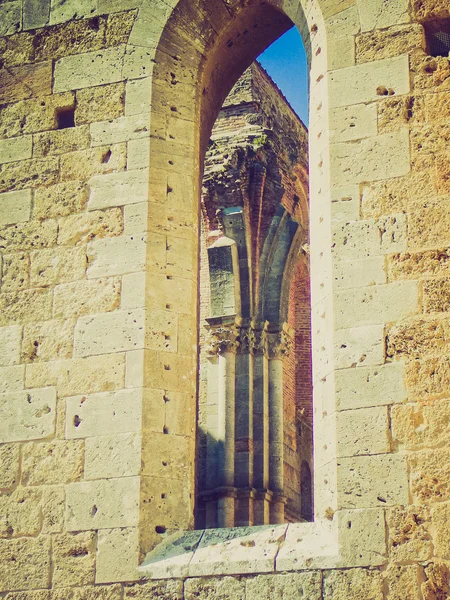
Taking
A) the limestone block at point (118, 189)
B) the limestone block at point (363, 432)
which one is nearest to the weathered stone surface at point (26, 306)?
the limestone block at point (118, 189)

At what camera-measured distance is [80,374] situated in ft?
21.4

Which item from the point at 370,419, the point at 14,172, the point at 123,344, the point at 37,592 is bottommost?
the point at 37,592

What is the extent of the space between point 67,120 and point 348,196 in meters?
2.04

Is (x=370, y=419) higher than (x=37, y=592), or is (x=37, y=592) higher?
(x=370, y=419)

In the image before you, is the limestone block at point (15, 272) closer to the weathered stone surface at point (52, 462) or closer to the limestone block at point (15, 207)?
the limestone block at point (15, 207)

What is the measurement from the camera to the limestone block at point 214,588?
5.70m

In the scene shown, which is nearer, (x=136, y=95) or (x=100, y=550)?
(x=100, y=550)

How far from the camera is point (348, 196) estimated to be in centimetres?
624

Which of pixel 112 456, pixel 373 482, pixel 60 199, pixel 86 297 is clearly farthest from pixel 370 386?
pixel 60 199

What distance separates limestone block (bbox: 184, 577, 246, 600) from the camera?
570 cm

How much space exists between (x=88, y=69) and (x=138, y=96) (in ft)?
1.44

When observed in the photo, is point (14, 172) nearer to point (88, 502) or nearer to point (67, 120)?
point (67, 120)

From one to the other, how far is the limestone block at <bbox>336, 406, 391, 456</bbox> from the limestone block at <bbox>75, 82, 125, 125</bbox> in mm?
2473

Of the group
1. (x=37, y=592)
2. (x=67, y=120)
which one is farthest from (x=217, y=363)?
(x=37, y=592)
